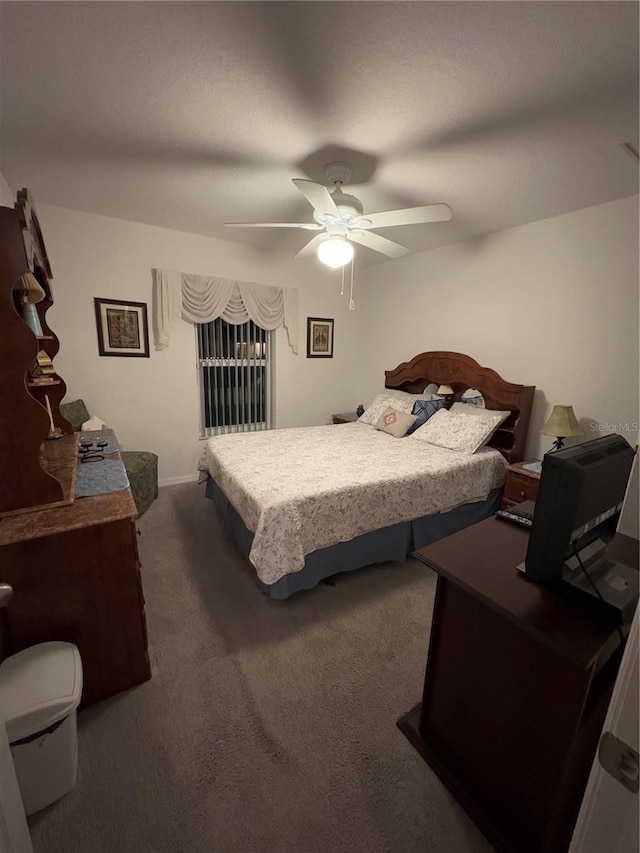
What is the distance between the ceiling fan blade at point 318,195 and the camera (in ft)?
5.68

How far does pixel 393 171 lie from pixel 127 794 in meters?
3.18

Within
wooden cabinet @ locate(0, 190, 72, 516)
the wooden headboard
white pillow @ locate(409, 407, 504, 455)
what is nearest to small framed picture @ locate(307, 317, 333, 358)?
the wooden headboard

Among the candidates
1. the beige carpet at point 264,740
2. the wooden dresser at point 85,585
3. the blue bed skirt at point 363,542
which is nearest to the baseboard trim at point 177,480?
the blue bed skirt at point 363,542

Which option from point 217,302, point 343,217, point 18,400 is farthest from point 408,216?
point 217,302

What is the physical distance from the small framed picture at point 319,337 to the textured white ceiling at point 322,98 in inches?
76.7

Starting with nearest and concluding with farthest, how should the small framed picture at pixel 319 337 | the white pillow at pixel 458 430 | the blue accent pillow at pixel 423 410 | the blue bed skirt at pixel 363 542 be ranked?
the blue bed skirt at pixel 363 542
the white pillow at pixel 458 430
the blue accent pillow at pixel 423 410
the small framed picture at pixel 319 337

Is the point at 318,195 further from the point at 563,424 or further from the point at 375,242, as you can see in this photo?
the point at 563,424

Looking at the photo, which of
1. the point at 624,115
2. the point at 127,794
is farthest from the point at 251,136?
the point at 127,794

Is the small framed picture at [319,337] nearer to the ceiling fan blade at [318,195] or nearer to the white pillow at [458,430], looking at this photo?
the white pillow at [458,430]

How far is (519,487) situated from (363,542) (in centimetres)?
135

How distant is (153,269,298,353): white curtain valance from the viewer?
3461 mm

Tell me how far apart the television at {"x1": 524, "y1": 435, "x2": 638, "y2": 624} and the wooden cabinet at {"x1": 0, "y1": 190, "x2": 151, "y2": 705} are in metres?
1.48

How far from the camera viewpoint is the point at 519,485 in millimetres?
2705

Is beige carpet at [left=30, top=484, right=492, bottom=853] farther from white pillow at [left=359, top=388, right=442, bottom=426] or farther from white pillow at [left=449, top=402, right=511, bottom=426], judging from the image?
white pillow at [left=359, top=388, right=442, bottom=426]
